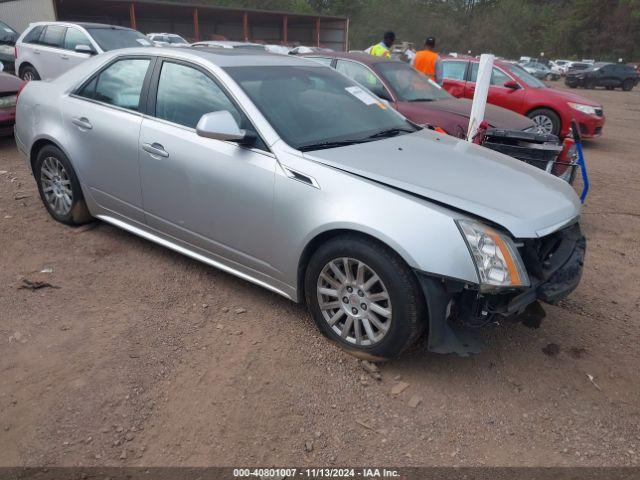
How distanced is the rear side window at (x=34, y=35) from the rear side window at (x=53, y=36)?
20 cm

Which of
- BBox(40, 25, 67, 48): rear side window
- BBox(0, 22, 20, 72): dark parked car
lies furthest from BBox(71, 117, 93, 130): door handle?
BBox(0, 22, 20, 72): dark parked car

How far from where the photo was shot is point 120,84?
4031mm

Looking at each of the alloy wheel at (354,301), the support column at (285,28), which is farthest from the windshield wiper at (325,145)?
the support column at (285,28)

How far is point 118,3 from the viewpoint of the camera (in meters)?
28.1

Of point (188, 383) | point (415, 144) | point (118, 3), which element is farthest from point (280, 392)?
point (118, 3)

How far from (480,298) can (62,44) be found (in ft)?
33.2

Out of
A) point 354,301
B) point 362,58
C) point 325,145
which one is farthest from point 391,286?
point 362,58

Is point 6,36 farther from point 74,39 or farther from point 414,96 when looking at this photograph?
point 414,96

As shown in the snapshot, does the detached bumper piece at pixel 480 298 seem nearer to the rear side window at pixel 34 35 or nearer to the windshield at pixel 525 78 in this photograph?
the windshield at pixel 525 78

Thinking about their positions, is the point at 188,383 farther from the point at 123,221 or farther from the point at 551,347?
the point at 551,347

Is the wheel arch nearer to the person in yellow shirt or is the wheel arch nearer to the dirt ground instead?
the dirt ground

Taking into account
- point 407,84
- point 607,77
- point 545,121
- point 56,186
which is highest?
point 407,84

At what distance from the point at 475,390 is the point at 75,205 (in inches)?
138

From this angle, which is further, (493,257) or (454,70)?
(454,70)
